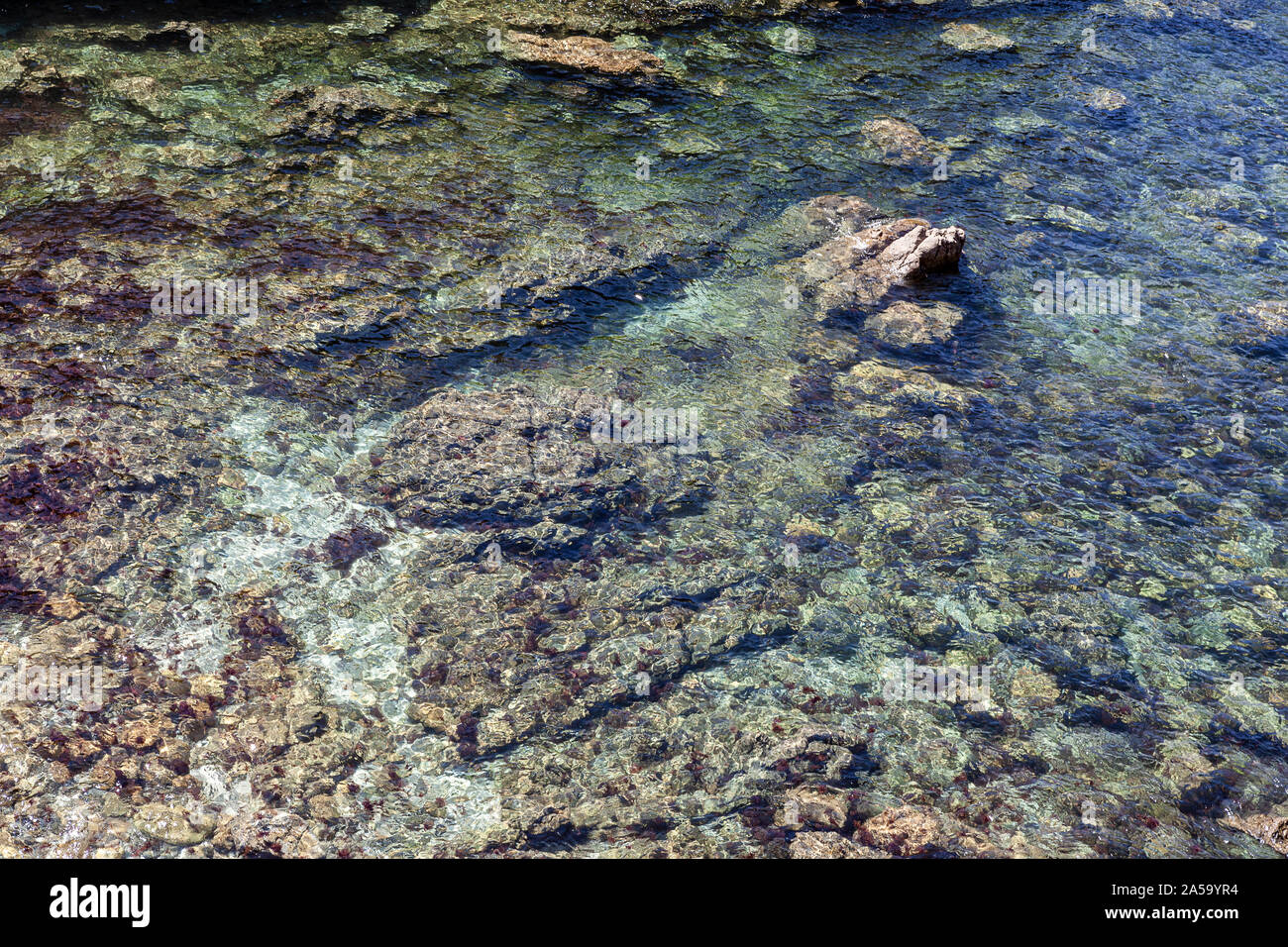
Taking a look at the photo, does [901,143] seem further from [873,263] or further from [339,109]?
[339,109]

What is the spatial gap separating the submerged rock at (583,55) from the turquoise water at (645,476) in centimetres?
38

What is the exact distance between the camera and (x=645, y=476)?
284 inches

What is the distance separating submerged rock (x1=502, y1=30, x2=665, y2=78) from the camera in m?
11.7

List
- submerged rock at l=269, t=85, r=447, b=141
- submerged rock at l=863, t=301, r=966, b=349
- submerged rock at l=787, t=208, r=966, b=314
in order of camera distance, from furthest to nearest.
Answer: submerged rock at l=269, t=85, r=447, b=141, submerged rock at l=787, t=208, r=966, b=314, submerged rock at l=863, t=301, r=966, b=349

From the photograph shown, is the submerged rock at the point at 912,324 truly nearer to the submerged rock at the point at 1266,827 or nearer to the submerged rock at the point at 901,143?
the submerged rock at the point at 901,143

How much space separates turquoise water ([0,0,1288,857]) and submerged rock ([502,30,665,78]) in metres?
0.38

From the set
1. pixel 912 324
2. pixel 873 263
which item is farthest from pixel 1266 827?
pixel 873 263

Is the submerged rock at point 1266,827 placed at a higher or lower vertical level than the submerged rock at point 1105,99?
lower

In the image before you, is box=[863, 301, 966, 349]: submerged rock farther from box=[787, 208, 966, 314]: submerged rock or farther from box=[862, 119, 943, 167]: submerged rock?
box=[862, 119, 943, 167]: submerged rock

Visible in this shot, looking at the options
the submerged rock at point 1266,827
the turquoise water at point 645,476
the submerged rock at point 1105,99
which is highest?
the submerged rock at point 1105,99

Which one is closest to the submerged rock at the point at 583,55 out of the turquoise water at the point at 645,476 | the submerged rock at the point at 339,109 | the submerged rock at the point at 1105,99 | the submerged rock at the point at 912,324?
the turquoise water at the point at 645,476

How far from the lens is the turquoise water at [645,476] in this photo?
5418mm

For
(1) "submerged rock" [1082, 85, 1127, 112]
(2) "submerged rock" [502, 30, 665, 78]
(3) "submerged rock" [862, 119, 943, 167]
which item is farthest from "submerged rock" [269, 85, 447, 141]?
Result: (1) "submerged rock" [1082, 85, 1127, 112]

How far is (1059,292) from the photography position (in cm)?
963
